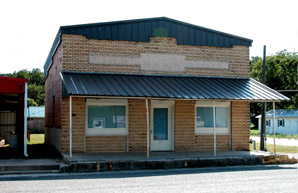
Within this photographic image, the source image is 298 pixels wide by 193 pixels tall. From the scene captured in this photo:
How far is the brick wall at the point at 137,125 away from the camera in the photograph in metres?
16.5

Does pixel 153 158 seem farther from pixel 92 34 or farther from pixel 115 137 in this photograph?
pixel 92 34

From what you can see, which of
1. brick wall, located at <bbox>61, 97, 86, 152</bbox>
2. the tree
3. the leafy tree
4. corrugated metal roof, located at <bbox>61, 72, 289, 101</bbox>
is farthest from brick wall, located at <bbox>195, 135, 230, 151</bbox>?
the leafy tree

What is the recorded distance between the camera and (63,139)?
15617 millimetres

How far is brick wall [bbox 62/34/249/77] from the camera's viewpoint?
1631cm

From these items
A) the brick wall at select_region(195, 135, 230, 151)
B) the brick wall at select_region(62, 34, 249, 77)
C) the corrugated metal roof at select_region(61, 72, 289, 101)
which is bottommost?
the brick wall at select_region(195, 135, 230, 151)

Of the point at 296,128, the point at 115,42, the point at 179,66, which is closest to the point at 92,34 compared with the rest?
the point at 115,42

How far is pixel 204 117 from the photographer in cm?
1767

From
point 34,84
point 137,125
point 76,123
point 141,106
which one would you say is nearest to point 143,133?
point 137,125

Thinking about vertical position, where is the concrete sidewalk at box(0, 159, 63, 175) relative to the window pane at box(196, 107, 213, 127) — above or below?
below

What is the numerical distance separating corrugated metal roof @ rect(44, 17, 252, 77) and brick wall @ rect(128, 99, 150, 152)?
289cm

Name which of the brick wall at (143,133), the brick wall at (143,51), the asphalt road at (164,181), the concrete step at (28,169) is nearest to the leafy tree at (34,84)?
the brick wall at (143,51)

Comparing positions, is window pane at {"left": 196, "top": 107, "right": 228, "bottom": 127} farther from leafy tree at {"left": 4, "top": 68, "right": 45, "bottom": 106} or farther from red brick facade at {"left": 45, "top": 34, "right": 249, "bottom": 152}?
leafy tree at {"left": 4, "top": 68, "right": 45, "bottom": 106}

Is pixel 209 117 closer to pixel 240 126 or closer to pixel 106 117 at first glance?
pixel 240 126

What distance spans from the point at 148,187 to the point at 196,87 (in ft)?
24.3
